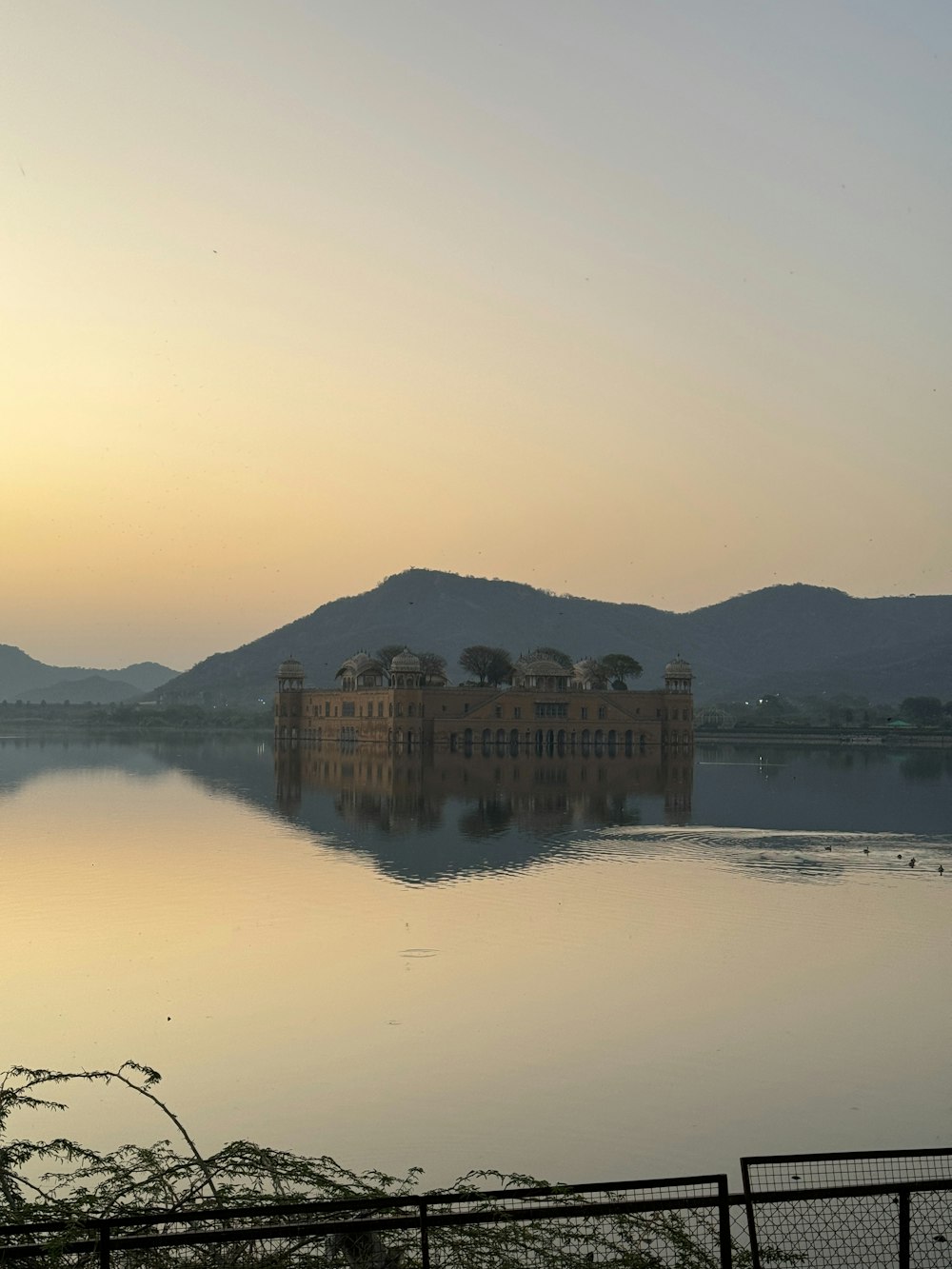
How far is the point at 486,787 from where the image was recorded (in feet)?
244

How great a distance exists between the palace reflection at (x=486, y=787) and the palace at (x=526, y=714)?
6.85 meters

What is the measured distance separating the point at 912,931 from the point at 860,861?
523 inches

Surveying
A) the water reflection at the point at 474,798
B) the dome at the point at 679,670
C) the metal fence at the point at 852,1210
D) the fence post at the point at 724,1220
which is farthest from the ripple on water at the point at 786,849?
the dome at the point at 679,670

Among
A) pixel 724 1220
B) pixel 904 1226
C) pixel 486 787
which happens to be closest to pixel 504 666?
pixel 486 787

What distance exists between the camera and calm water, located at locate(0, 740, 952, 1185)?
17391 millimetres

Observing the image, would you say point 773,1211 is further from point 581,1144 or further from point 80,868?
point 80,868

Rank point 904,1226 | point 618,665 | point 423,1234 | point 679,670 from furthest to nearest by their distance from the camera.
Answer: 1. point 618,665
2. point 679,670
3. point 904,1226
4. point 423,1234

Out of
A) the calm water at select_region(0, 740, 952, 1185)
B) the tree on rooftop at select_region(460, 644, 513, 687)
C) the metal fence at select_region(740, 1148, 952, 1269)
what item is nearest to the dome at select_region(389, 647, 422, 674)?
the tree on rooftop at select_region(460, 644, 513, 687)

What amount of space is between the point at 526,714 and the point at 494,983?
102m

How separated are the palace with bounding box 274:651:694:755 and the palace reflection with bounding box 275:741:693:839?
685 centimetres

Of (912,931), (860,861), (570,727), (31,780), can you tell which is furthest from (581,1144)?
(570,727)

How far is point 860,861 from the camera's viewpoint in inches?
1737

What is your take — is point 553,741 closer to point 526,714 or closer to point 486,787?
point 526,714

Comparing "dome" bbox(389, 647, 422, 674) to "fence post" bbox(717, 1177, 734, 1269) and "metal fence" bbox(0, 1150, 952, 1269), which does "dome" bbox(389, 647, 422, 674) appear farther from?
"fence post" bbox(717, 1177, 734, 1269)
